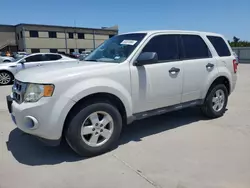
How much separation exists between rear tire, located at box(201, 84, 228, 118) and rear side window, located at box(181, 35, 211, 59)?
761 millimetres

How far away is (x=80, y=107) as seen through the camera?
10.9ft

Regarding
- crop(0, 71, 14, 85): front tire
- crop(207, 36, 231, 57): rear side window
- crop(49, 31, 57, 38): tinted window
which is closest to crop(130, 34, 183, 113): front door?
crop(207, 36, 231, 57): rear side window

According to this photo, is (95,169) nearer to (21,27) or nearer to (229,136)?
(229,136)

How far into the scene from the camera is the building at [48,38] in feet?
168

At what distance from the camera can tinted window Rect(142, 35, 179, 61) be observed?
4121mm

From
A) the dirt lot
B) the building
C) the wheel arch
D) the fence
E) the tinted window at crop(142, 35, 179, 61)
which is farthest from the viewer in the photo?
the building

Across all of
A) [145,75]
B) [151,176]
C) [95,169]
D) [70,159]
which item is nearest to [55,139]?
[70,159]

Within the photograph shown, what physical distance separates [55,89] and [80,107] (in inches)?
16.8

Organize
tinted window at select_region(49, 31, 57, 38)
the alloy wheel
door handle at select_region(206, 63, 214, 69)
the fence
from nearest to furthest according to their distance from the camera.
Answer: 1. the alloy wheel
2. door handle at select_region(206, 63, 214, 69)
3. the fence
4. tinted window at select_region(49, 31, 57, 38)

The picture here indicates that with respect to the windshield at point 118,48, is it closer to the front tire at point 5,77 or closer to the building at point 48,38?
the front tire at point 5,77

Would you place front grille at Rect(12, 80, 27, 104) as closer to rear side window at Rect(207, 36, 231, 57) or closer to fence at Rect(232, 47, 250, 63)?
rear side window at Rect(207, 36, 231, 57)

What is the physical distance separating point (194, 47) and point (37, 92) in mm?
3049

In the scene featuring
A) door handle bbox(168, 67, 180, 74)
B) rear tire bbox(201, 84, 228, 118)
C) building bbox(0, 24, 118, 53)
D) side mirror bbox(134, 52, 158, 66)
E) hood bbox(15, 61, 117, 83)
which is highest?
building bbox(0, 24, 118, 53)

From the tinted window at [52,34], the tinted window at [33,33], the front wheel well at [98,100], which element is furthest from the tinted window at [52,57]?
the tinted window at [52,34]
